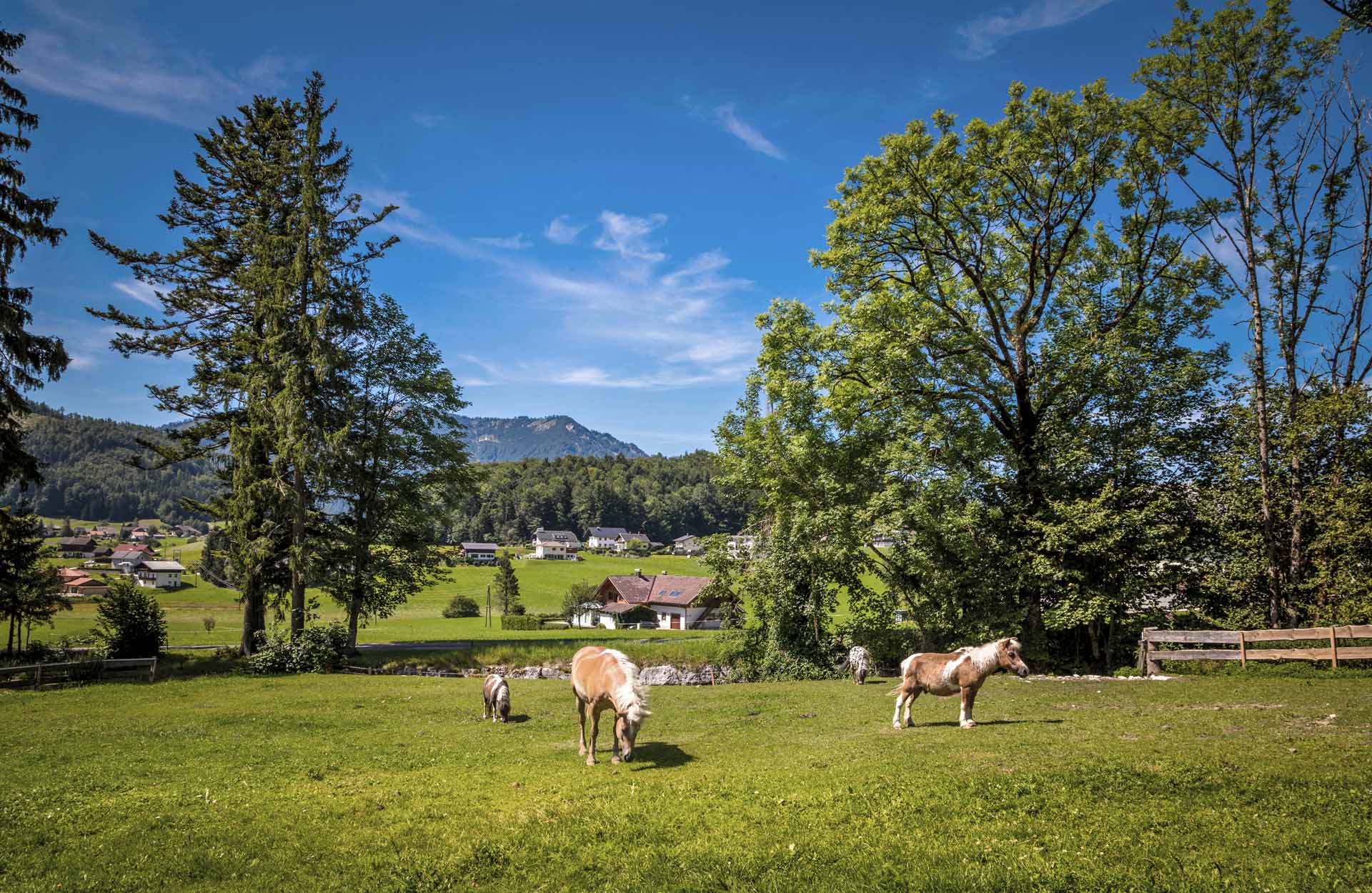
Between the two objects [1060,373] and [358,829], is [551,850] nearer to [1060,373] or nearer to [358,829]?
[358,829]

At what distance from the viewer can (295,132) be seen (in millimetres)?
31453

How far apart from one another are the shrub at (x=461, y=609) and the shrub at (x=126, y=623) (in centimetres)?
4809

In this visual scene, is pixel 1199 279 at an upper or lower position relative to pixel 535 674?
upper

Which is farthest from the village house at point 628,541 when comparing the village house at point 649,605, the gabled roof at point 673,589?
Answer: the village house at point 649,605

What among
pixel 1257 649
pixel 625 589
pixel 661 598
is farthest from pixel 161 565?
pixel 1257 649

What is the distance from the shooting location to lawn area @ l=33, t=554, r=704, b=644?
159ft

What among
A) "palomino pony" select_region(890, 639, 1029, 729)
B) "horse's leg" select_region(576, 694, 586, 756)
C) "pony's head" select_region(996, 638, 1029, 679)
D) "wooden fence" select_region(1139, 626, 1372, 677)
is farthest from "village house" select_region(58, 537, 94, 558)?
"wooden fence" select_region(1139, 626, 1372, 677)

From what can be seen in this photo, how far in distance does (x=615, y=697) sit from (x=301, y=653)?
2271cm

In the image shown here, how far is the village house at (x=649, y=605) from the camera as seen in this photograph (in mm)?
77500

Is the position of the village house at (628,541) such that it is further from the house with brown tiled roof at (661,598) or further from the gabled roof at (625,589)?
the house with brown tiled roof at (661,598)

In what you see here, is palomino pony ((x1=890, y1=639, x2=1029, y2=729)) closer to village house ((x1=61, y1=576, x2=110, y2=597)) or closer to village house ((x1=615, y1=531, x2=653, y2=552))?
village house ((x1=61, y1=576, x2=110, y2=597))

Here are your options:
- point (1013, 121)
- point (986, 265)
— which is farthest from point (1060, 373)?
point (1013, 121)

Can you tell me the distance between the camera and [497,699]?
655 inches

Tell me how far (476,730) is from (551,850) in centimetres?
891
